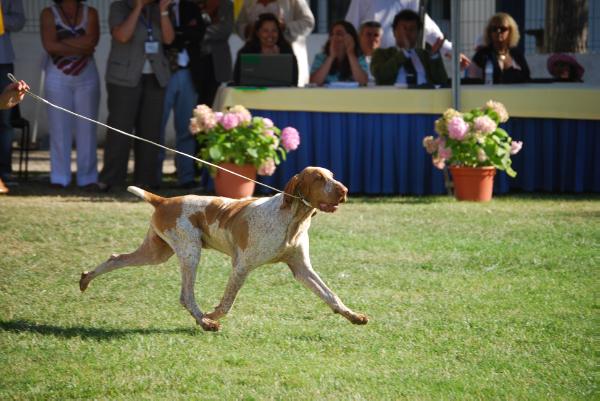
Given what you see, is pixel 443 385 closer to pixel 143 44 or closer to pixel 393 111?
pixel 393 111

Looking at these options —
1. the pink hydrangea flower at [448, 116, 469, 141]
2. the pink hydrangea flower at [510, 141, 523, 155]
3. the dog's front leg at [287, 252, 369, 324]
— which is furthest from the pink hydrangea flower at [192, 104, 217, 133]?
the dog's front leg at [287, 252, 369, 324]

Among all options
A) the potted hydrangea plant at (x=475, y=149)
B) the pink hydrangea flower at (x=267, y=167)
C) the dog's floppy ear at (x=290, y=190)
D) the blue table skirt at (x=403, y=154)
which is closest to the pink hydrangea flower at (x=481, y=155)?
the potted hydrangea plant at (x=475, y=149)

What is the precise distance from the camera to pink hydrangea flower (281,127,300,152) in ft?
36.2

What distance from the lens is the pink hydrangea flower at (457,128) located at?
10648 millimetres

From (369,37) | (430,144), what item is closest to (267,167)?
(430,144)

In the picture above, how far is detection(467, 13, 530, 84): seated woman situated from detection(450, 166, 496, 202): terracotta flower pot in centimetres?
155

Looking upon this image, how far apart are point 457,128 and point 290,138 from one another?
1.67 metres

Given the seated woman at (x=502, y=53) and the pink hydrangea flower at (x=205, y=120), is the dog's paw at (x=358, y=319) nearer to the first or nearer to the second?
the pink hydrangea flower at (x=205, y=120)

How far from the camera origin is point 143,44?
11.7m

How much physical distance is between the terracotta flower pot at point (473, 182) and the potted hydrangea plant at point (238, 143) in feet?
5.45

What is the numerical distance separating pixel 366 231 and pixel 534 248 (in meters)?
1.48

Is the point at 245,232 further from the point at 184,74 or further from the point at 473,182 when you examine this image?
the point at 184,74

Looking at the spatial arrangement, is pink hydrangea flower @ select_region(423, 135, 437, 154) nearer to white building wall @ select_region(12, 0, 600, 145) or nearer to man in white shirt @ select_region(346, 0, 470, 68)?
man in white shirt @ select_region(346, 0, 470, 68)

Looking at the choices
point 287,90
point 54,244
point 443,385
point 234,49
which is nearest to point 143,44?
point 287,90
